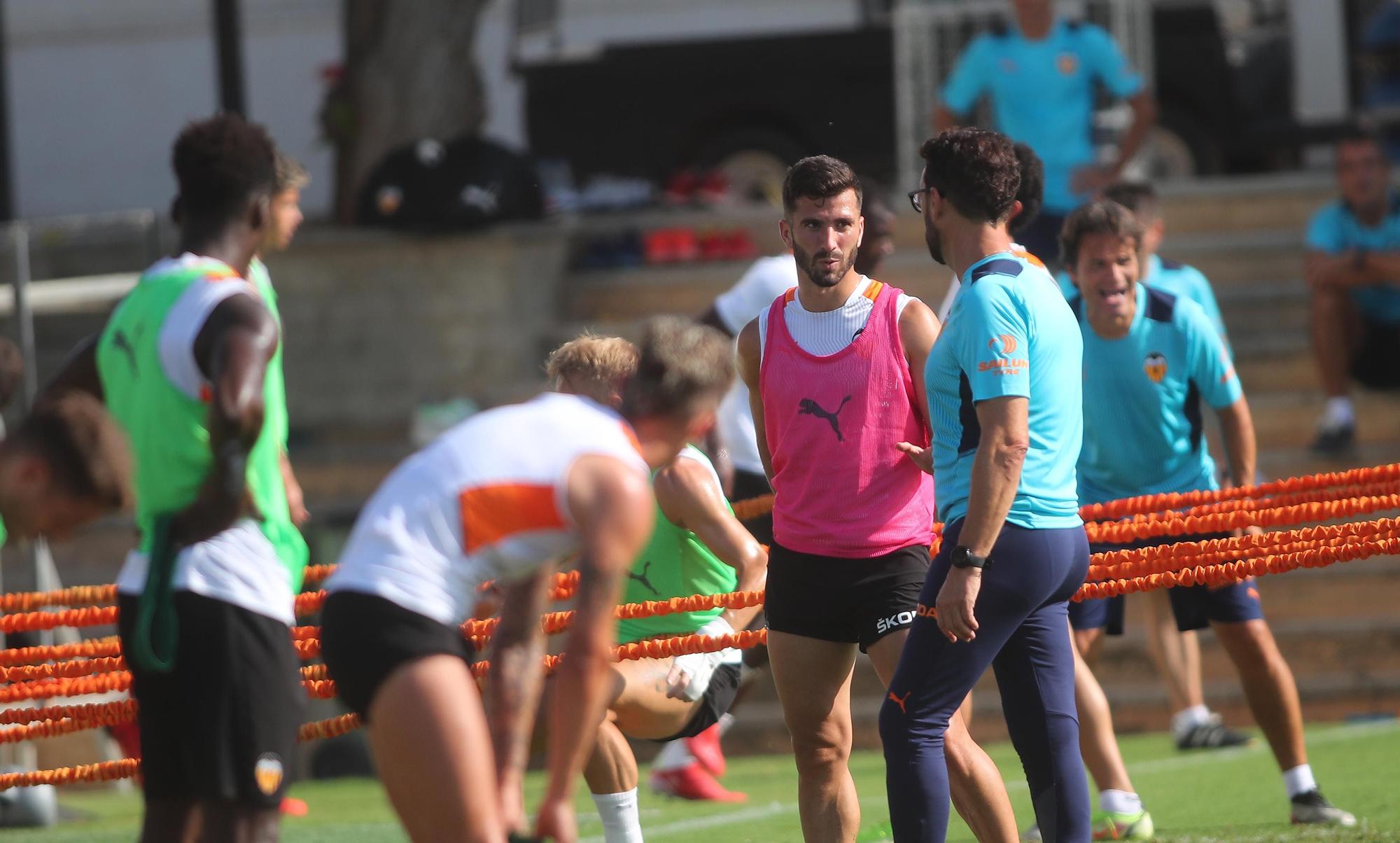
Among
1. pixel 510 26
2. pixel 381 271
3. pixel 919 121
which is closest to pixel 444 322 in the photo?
pixel 381 271

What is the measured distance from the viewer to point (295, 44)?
21.0 metres

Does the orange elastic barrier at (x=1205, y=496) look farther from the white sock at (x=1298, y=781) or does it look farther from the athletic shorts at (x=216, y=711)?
the athletic shorts at (x=216, y=711)

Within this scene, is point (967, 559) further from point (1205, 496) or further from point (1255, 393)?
point (1255, 393)

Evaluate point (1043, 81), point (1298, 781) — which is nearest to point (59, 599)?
point (1298, 781)

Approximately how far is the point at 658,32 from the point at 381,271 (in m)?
4.49

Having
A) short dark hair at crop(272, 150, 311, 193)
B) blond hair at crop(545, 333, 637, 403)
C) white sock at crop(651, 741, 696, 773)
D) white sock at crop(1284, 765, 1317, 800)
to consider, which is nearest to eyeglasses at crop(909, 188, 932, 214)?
blond hair at crop(545, 333, 637, 403)

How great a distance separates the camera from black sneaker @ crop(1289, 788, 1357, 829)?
654 centimetres

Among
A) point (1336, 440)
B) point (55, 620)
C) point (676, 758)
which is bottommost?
point (676, 758)

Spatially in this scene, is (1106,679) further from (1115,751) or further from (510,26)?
(510,26)

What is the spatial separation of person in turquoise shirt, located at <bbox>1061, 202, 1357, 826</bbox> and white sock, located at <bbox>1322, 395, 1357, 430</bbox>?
461cm

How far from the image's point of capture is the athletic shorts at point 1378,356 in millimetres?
11500

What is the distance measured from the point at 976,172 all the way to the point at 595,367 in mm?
1172

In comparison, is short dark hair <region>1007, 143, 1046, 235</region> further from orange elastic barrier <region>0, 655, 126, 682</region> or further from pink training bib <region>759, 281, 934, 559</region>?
orange elastic barrier <region>0, 655, 126, 682</region>

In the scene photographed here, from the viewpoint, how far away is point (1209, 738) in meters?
9.07
